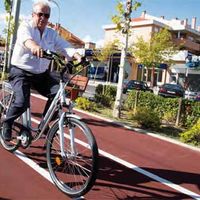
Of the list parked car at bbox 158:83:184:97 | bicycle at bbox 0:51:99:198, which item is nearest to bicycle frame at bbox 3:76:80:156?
bicycle at bbox 0:51:99:198

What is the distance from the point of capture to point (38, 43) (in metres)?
4.73

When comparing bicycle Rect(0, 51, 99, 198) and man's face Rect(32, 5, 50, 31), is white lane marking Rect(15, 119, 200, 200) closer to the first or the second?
bicycle Rect(0, 51, 99, 198)

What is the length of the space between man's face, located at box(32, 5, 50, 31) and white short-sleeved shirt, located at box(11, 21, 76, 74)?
0.23ft

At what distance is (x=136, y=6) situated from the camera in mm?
Result: 11680

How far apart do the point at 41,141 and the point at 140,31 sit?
178ft

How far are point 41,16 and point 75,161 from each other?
1.73 metres

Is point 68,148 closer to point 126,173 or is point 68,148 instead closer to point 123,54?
point 126,173

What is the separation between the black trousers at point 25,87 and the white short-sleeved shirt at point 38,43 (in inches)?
3.0

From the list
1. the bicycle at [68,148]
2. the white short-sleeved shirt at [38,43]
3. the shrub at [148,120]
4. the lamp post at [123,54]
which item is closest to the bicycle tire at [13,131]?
the bicycle at [68,148]

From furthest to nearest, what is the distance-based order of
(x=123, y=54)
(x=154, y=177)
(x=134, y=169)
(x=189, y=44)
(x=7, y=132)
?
(x=189, y=44) → (x=123, y=54) → (x=134, y=169) → (x=154, y=177) → (x=7, y=132)

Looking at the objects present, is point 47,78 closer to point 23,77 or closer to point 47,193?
point 23,77

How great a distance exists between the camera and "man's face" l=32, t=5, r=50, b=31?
447 centimetres

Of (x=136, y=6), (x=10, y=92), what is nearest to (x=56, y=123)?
(x=10, y=92)

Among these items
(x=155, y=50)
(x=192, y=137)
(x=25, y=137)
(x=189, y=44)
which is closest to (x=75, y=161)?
(x=25, y=137)
